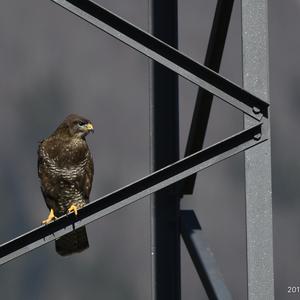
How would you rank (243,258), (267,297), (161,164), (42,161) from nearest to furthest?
(267,297) < (161,164) < (42,161) < (243,258)

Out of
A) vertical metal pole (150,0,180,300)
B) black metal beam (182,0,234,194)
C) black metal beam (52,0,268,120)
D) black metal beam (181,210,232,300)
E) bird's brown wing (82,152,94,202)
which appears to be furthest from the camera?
bird's brown wing (82,152,94,202)

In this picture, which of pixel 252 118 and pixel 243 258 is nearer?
pixel 252 118

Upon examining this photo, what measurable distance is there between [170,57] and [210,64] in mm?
1620

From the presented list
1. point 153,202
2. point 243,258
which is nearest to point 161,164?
point 153,202

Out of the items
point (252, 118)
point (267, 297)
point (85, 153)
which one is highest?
point (85, 153)

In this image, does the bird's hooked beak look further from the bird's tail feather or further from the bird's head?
the bird's tail feather

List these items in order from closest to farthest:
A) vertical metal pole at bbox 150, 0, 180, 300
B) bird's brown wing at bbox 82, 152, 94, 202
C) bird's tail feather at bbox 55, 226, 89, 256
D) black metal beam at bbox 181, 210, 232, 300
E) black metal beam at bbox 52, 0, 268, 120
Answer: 1. black metal beam at bbox 52, 0, 268, 120
2. black metal beam at bbox 181, 210, 232, 300
3. vertical metal pole at bbox 150, 0, 180, 300
4. bird's tail feather at bbox 55, 226, 89, 256
5. bird's brown wing at bbox 82, 152, 94, 202

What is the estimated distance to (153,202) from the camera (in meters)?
7.54

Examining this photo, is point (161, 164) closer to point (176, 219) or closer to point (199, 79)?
point (176, 219)

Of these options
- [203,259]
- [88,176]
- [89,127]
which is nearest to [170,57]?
[203,259]

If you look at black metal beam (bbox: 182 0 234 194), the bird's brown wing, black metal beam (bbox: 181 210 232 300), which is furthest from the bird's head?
black metal beam (bbox: 181 210 232 300)

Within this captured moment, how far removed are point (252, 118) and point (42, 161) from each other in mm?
3160

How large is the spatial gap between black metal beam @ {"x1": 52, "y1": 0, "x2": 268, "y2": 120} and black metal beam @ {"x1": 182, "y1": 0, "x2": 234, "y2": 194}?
133 cm

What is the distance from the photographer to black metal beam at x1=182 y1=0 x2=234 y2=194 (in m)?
7.03
